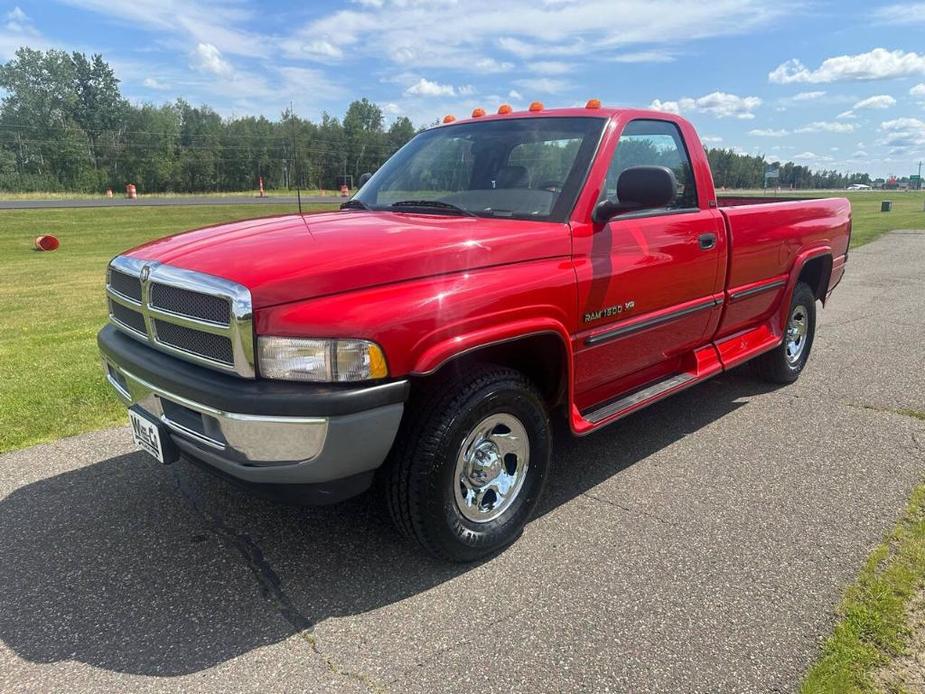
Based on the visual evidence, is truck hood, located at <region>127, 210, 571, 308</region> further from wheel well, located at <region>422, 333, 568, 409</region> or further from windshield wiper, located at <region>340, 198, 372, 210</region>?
windshield wiper, located at <region>340, 198, 372, 210</region>

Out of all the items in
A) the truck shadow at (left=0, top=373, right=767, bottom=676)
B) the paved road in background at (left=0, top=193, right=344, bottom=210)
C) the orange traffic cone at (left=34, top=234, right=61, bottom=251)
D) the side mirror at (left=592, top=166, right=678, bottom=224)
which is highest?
the side mirror at (left=592, top=166, right=678, bottom=224)

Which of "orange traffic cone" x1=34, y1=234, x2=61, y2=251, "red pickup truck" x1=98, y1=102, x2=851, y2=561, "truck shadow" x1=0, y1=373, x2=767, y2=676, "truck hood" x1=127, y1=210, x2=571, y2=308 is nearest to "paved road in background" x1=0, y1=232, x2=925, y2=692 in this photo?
"truck shadow" x1=0, y1=373, x2=767, y2=676

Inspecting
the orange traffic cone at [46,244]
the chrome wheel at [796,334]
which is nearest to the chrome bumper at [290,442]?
the chrome wheel at [796,334]

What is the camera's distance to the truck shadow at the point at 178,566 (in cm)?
247

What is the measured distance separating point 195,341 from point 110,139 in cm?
7925

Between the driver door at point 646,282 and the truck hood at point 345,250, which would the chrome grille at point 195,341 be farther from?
the driver door at point 646,282

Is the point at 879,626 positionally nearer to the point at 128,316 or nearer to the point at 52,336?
the point at 128,316

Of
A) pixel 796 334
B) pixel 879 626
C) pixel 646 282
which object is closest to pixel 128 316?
pixel 646 282

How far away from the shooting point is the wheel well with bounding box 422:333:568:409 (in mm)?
2980

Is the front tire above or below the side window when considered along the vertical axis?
below

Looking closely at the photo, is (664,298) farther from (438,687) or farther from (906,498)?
(438,687)

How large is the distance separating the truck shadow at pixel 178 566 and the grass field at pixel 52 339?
0.97m

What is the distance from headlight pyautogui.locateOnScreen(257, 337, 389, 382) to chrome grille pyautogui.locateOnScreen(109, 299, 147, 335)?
2.92ft

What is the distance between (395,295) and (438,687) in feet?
4.59
